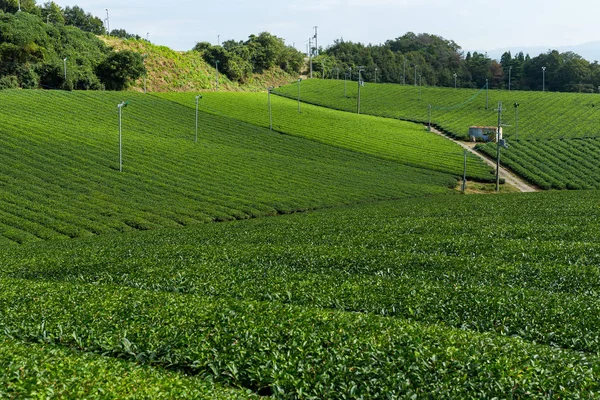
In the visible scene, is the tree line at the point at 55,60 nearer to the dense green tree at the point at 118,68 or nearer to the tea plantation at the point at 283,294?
the dense green tree at the point at 118,68

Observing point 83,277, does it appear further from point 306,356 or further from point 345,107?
point 345,107

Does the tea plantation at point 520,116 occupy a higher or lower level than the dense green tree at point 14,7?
lower

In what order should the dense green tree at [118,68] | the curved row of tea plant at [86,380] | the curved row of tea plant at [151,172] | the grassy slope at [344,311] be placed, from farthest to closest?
1. the dense green tree at [118,68]
2. the curved row of tea plant at [151,172]
3. the grassy slope at [344,311]
4. the curved row of tea plant at [86,380]

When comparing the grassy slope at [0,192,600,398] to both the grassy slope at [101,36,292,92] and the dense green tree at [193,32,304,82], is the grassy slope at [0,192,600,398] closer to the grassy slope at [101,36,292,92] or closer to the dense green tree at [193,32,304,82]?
the grassy slope at [101,36,292,92]

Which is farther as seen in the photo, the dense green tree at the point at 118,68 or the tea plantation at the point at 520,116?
the dense green tree at the point at 118,68

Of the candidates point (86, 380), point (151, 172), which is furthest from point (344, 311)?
point (151, 172)

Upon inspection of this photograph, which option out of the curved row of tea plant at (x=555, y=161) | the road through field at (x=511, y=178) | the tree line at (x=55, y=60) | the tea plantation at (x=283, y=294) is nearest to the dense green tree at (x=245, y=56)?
the tree line at (x=55, y=60)

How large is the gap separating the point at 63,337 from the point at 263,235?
26.6 metres

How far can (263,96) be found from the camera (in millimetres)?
152375

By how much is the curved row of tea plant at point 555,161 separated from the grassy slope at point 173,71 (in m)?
74.8

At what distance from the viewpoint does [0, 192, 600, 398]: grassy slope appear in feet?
49.0

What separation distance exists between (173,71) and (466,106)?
235 feet

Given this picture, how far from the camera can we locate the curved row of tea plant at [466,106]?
136 metres

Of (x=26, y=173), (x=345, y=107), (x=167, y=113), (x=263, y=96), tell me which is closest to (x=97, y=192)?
(x=26, y=173)
